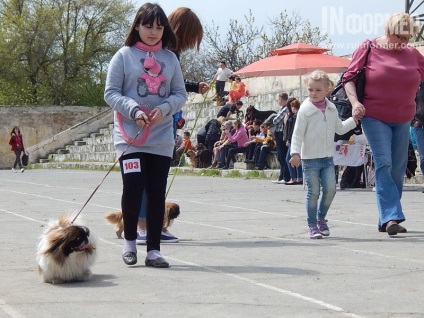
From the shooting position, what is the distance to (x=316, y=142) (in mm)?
9344

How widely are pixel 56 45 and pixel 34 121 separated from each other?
15148 mm

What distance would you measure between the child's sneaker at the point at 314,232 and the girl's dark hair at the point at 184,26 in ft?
6.80

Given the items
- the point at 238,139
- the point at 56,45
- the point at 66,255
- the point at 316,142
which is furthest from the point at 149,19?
the point at 56,45

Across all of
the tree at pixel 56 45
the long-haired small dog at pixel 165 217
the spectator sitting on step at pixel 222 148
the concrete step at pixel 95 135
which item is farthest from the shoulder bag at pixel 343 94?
the tree at pixel 56 45

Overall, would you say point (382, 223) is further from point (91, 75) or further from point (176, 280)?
point (91, 75)

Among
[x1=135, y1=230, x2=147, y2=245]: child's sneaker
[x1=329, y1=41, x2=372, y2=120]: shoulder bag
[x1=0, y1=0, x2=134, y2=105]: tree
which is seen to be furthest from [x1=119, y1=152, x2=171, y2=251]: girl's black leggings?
[x1=0, y1=0, x2=134, y2=105]: tree

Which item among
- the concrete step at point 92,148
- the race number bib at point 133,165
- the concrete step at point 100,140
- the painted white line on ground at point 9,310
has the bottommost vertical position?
the concrete step at point 92,148

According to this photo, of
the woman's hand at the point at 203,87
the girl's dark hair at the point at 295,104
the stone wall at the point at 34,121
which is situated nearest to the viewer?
the woman's hand at the point at 203,87

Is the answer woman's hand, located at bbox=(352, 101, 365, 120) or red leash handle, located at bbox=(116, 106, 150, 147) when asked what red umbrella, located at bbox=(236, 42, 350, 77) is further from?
red leash handle, located at bbox=(116, 106, 150, 147)

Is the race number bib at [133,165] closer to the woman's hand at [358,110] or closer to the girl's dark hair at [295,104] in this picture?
the woman's hand at [358,110]

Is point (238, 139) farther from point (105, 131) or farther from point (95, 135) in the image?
point (95, 135)

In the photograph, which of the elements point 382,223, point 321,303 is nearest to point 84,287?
point 321,303

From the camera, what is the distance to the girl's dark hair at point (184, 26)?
873 cm

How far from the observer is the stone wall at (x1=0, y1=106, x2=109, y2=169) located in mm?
47781
